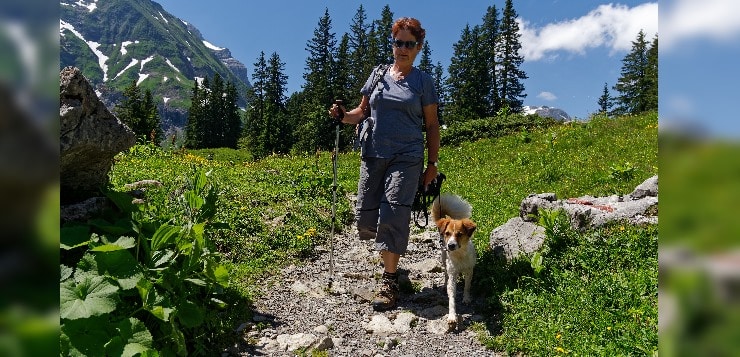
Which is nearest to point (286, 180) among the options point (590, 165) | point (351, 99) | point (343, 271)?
point (343, 271)

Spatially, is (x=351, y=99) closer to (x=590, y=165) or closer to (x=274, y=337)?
(x=590, y=165)

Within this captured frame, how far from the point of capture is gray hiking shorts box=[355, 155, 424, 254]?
5.70 meters

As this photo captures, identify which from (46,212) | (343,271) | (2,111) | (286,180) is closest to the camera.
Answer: (2,111)

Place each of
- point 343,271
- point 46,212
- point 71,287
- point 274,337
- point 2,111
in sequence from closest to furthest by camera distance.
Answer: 1. point 2,111
2. point 46,212
3. point 71,287
4. point 274,337
5. point 343,271

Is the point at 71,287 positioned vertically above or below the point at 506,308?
above

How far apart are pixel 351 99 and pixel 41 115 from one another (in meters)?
62.3

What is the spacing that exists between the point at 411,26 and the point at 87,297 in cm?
404

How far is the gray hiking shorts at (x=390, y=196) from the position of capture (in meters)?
5.70

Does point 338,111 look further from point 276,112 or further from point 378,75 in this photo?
point 276,112

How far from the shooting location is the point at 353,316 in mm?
5641

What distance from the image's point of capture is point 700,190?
25.4 inches

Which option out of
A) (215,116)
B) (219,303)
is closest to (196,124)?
(215,116)

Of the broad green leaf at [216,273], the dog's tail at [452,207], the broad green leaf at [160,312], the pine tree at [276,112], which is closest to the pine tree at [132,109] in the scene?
the pine tree at [276,112]

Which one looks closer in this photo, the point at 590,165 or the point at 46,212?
the point at 46,212
